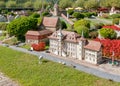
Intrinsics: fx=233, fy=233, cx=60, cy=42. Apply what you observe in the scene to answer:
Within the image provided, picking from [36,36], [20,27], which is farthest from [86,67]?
[20,27]

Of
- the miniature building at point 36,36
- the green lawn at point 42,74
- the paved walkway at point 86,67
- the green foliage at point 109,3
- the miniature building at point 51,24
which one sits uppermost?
the green foliage at point 109,3

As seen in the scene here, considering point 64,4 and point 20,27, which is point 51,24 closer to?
point 20,27

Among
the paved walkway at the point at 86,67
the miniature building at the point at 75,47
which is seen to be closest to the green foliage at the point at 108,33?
the miniature building at the point at 75,47

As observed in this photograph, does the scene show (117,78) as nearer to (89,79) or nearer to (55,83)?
(89,79)

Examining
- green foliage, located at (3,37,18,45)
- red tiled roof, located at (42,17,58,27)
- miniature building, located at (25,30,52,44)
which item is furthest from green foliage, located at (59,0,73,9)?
miniature building, located at (25,30,52,44)

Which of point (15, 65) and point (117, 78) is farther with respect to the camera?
point (15, 65)

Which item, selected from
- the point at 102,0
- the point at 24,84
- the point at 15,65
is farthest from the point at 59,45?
the point at 102,0

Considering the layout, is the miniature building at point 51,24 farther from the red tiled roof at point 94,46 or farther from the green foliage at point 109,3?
the green foliage at point 109,3

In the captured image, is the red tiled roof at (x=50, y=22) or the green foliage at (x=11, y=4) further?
the green foliage at (x=11, y=4)
